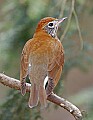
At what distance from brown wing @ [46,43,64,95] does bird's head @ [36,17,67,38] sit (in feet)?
1.11

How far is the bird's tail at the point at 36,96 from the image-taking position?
498cm

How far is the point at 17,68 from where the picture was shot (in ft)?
21.2

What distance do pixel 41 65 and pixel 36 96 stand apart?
0.40 metres

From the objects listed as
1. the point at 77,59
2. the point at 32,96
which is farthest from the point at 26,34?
the point at 32,96

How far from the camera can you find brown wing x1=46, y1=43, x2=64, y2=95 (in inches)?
199

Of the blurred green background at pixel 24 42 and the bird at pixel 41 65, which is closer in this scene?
the bird at pixel 41 65

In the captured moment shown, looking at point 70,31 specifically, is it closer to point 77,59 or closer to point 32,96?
point 77,59

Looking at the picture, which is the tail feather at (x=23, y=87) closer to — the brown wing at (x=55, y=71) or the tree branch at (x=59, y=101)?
the tree branch at (x=59, y=101)

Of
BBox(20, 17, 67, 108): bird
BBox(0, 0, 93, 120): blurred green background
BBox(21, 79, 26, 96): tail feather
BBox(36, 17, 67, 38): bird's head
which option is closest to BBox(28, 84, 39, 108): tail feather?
BBox(20, 17, 67, 108): bird

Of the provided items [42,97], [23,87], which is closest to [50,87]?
[42,97]

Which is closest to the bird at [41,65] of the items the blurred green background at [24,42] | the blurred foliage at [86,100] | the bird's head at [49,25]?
the bird's head at [49,25]

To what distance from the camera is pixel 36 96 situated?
5.05 m

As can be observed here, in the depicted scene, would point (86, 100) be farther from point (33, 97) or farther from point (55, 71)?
point (33, 97)

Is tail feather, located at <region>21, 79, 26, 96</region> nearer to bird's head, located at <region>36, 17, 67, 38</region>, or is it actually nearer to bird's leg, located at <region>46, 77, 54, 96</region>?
bird's leg, located at <region>46, 77, 54, 96</region>
